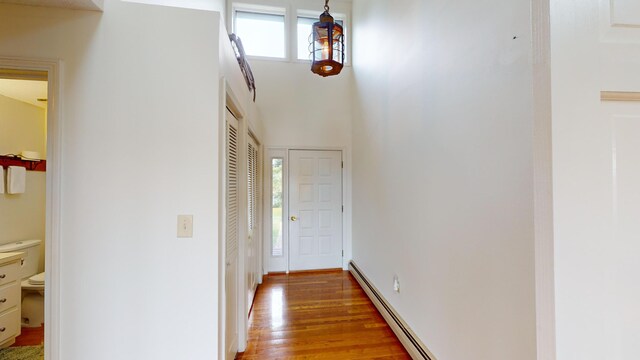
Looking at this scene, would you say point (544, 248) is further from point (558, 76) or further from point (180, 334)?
point (180, 334)

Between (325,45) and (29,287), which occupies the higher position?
(325,45)

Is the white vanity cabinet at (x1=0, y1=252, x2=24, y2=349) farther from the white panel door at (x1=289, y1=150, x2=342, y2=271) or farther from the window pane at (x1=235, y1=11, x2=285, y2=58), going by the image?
the window pane at (x1=235, y1=11, x2=285, y2=58)

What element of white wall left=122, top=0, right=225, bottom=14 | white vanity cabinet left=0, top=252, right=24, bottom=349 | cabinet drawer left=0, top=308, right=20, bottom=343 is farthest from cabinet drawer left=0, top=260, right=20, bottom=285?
white wall left=122, top=0, right=225, bottom=14

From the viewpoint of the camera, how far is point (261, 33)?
408cm

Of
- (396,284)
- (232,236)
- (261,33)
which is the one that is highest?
(261,33)

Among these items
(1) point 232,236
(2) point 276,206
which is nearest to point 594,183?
(1) point 232,236

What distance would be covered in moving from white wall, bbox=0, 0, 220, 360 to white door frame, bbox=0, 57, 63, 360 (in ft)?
0.08

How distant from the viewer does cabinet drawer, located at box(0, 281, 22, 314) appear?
204 centimetres

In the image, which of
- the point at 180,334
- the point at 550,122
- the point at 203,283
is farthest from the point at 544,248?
the point at 180,334

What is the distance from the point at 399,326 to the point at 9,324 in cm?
323

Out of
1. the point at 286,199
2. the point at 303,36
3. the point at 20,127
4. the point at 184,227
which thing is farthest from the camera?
the point at 303,36

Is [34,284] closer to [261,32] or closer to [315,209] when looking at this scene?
[315,209]

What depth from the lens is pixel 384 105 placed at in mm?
2723

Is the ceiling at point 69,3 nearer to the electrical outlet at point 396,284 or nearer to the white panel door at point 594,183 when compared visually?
the white panel door at point 594,183
